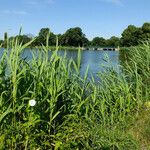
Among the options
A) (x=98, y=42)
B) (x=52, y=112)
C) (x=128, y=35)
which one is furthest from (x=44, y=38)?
(x=98, y=42)

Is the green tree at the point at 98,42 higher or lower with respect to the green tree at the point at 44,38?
lower

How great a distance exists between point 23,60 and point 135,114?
8.25 ft

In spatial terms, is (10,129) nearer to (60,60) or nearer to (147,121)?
(60,60)

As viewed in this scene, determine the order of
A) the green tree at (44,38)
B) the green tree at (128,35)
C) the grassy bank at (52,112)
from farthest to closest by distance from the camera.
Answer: the green tree at (128,35)
the green tree at (44,38)
the grassy bank at (52,112)

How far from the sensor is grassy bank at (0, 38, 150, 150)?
550 cm

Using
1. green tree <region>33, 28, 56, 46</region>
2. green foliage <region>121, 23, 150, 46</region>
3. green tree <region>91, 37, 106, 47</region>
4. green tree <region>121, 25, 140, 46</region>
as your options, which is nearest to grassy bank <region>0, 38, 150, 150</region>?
green tree <region>33, 28, 56, 46</region>

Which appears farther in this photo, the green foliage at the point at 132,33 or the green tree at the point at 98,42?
the green tree at the point at 98,42

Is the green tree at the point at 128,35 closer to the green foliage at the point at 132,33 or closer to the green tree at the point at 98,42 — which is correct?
the green foliage at the point at 132,33

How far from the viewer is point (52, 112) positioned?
19.0ft

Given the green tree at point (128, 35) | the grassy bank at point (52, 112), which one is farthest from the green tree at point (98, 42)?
the grassy bank at point (52, 112)

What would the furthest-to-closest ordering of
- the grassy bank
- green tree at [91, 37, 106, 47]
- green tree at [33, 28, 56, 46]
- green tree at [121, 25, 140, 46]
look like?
green tree at [91, 37, 106, 47] < green tree at [121, 25, 140, 46] < green tree at [33, 28, 56, 46] < the grassy bank

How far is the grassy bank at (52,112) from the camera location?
5504 millimetres

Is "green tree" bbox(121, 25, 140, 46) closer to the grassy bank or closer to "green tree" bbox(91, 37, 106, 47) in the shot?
"green tree" bbox(91, 37, 106, 47)

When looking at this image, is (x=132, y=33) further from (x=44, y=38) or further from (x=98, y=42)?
(x=44, y=38)
